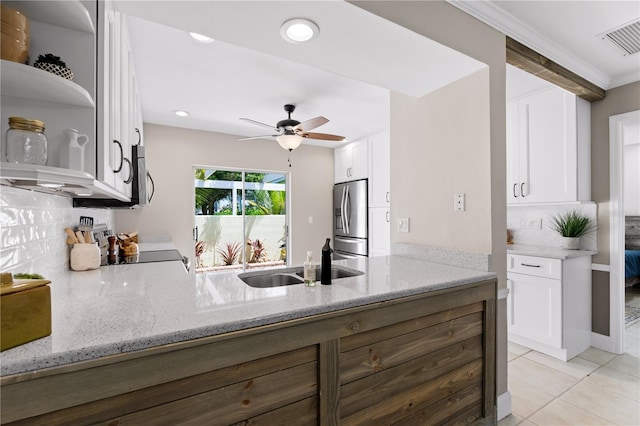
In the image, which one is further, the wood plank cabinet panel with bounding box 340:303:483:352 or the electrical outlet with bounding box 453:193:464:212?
the electrical outlet with bounding box 453:193:464:212

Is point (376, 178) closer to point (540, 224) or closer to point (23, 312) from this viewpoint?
point (540, 224)

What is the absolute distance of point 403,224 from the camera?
2.33m

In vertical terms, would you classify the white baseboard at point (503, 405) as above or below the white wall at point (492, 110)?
below

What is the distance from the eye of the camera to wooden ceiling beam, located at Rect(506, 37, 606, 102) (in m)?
2.08

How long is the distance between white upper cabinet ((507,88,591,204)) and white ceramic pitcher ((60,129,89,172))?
141 inches

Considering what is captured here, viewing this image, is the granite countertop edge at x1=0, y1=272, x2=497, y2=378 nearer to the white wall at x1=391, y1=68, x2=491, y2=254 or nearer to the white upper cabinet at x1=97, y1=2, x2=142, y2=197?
the white upper cabinet at x1=97, y1=2, x2=142, y2=197

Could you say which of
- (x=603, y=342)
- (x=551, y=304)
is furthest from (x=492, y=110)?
(x=603, y=342)

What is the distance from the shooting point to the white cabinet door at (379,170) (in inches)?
172

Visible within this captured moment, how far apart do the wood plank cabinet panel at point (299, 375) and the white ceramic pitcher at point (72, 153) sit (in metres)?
0.58

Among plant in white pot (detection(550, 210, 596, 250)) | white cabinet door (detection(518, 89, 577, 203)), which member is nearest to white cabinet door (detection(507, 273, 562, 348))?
plant in white pot (detection(550, 210, 596, 250))

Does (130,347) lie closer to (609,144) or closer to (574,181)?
(574,181)

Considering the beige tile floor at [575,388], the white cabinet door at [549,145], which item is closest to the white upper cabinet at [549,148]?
the white cabinet door at [549,145]

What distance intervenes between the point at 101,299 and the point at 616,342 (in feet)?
Result: 13.0

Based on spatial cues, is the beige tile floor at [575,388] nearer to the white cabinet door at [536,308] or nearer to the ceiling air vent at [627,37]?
the white cabinet door at [536,308]
